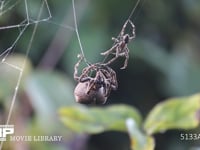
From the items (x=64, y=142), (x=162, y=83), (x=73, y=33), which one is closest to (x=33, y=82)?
(x=64, y=142)

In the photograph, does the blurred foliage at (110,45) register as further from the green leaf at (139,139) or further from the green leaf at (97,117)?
the green leaf at (139,139)

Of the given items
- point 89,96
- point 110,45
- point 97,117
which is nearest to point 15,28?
point 110,45

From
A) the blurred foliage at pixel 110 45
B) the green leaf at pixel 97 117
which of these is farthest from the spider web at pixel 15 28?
the green leaf at pixel 97 117

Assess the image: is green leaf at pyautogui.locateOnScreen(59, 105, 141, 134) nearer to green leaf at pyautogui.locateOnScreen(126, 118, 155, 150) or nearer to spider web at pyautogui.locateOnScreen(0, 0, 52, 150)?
green leaf at pyautogui.locateOnScreen(126, 118, 155, 150)

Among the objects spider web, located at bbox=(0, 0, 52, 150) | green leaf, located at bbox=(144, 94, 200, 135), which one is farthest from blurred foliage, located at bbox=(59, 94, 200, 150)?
spider web, located at bbox=(0, 0, 52, 150)

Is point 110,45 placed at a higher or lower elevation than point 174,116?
higher

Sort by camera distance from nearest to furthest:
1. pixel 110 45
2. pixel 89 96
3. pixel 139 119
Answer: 1. pixel 89 96
2. pixel 139 119
3. pixel 110 45

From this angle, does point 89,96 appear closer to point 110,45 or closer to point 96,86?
point 96,86
